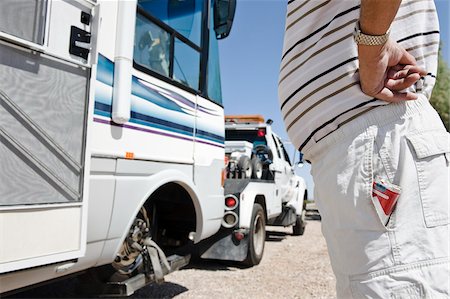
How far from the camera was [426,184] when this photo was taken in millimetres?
1298

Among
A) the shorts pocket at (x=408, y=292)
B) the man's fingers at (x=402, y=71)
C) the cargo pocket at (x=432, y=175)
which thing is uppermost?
the man's fingers at (x=402, y=71)

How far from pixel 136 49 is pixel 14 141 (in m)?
1.31

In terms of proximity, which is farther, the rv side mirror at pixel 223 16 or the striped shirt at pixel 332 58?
the rv side mirror at pixel 223 16

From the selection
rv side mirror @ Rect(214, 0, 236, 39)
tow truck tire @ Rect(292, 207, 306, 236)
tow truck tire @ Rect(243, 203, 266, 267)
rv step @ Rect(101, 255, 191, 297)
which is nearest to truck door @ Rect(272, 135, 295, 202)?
tow truck tire @ Rect(292, 207, 306, 236)

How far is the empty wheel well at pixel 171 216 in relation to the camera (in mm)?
3799

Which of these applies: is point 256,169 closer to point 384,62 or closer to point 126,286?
point 126,286

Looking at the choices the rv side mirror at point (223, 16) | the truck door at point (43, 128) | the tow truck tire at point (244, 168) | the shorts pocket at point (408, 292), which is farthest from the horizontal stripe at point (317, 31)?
the tow truck tire at point (244, 168)

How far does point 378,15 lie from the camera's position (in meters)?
1.23

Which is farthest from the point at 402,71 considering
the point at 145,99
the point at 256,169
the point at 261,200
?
the point at 256,169

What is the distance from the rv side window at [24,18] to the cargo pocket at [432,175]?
172 cm

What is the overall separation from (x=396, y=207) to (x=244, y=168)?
507 cm

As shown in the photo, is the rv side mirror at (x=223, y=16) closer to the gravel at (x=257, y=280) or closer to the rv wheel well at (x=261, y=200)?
the gravel at (x=257, y=280)

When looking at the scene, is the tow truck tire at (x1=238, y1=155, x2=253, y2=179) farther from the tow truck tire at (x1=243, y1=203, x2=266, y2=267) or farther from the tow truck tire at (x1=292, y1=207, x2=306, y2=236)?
the tow truck tire at (x1=292, y1=207, x2=306, y2=236)

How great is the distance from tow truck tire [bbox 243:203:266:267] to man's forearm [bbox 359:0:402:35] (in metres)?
4.45
